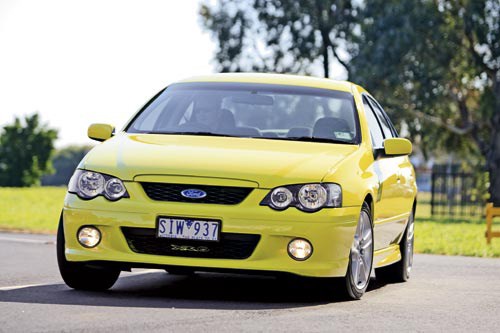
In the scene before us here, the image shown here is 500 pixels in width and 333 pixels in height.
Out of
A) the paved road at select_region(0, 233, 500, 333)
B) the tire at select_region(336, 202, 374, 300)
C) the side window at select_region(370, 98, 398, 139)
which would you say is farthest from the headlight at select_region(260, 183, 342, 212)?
the side window at select_region(370, 98, 398, 139)

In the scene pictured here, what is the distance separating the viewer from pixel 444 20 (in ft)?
132

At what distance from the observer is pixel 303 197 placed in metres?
8.29

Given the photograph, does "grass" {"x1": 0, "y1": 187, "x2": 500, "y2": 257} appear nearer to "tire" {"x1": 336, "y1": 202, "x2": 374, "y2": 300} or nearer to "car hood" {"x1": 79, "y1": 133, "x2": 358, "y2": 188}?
"tire" {"x1": 336, "y1": 202, "x2": 374, "y2": 300}

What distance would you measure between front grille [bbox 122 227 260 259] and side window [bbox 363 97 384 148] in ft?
6.82

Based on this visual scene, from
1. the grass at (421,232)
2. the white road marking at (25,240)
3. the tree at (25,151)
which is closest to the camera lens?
the white road marking at (25,240)

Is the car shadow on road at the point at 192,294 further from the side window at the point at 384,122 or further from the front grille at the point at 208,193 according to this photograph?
the side window at the point at 384,122

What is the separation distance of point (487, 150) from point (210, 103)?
33236 mm

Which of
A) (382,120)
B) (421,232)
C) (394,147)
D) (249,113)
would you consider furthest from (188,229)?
(421,232)

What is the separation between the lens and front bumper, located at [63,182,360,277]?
26.7ft

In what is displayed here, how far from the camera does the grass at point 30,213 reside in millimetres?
20859

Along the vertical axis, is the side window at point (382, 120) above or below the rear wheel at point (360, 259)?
above

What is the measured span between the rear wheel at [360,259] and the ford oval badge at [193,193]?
117 cm

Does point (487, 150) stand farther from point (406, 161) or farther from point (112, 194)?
point (112, 194)

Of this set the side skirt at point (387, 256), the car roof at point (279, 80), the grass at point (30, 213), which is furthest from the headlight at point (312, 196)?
the grass at point (30, 213)
